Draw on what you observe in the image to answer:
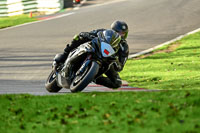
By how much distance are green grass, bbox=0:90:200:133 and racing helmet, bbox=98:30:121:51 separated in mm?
1305

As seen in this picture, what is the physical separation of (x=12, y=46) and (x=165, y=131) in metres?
15.1

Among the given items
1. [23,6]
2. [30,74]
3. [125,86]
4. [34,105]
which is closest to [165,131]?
[34,105]

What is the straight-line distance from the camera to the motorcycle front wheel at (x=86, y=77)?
30.9ft

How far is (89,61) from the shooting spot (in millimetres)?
9656

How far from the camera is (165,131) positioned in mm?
6230

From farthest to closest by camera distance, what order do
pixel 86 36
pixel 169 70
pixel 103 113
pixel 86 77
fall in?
pixel 169 70
pixel 86 36
pixel 86 77
pixel 103 113

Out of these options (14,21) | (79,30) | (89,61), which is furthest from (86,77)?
(14,21)

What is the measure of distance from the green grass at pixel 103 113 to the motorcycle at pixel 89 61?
26.1 inches

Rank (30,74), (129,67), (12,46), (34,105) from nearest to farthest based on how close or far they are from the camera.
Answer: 1. (34,105)
2. (30,74)
3. (129,67)
4. (12,46)

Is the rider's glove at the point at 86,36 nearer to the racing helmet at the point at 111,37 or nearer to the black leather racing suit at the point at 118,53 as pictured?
the black leather racing suit at the point at 118,53

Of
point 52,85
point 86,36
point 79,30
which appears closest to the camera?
point 86,36

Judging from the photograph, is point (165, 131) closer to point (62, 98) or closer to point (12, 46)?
point (62, 98)

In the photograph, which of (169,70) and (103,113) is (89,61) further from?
(169,70)

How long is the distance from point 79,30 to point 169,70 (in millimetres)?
8655
